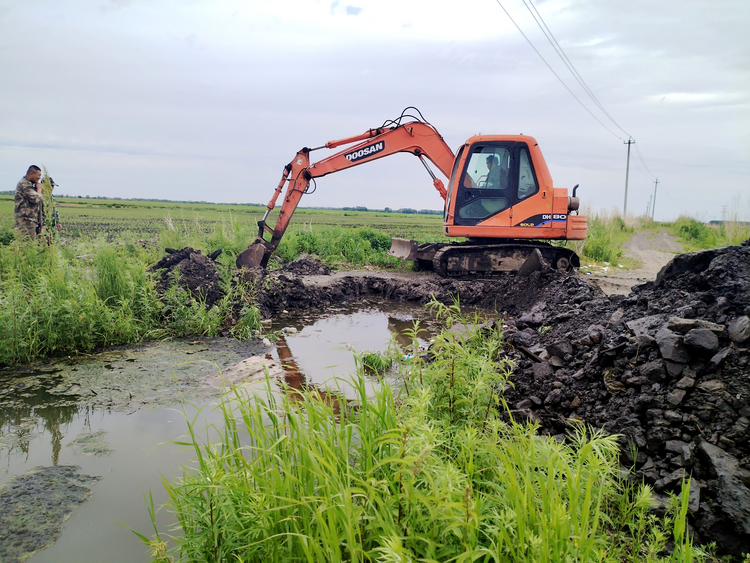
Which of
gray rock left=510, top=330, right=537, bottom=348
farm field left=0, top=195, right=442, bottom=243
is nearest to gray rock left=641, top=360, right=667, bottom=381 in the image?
gray rock left=510, top=330, right=537, bottom=348

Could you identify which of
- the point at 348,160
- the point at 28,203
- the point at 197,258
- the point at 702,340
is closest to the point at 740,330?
the point at 702,340

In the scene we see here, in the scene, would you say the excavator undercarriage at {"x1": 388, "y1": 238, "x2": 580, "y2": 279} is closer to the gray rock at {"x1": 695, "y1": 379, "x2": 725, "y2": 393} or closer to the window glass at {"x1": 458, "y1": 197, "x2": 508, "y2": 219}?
the window glass at {"x1": 458, "y1": 197, "x2": 508, "y2": 219}

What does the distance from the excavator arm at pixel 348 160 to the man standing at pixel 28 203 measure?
14.1 ft

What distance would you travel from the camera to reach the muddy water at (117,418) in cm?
283

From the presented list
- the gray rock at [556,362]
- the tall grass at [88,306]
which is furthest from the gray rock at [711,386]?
the tall grass at [88,306]

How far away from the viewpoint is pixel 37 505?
298cm

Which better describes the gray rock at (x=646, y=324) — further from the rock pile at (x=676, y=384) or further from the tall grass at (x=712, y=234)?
the tall grass at (x=712, y=234)

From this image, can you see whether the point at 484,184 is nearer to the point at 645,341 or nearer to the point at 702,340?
the point at 645,341

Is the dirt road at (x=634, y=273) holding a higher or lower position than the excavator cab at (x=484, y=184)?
lower

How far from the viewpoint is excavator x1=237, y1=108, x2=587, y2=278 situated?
32.9ft

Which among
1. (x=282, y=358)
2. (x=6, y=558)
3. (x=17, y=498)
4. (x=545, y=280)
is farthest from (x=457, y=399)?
(x=545, y=280)

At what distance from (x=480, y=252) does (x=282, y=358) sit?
6.14 m

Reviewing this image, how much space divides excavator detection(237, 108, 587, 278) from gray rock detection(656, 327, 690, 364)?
6405mm

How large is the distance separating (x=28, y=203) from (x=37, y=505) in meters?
8.94
